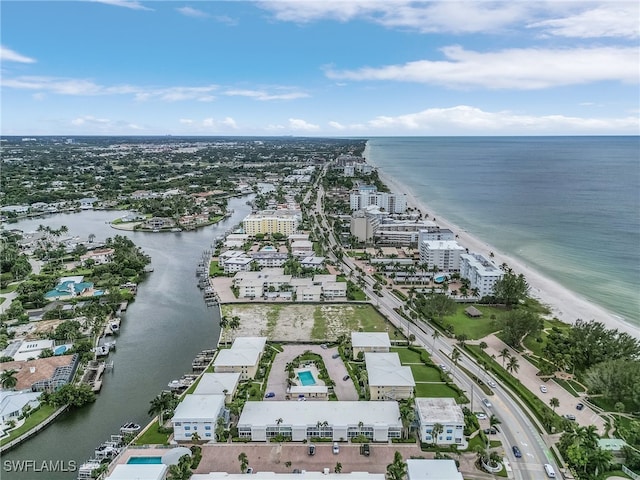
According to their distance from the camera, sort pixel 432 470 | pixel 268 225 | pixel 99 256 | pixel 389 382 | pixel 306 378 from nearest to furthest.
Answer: pixel 432 470
pixel 389 382
pixel 306 378
pixel 99 256
pixel 268 225

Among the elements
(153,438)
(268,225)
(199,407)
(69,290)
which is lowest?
(153,438)

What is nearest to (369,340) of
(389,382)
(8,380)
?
(389,382)

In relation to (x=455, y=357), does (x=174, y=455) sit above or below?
below

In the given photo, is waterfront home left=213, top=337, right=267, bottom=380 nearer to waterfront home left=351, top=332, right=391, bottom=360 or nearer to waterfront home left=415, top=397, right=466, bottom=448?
waterfront home left=351, top=332, right=391, bottom=360

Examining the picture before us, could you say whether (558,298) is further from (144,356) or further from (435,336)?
(144,356)

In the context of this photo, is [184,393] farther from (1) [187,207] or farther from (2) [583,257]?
(1) [187,207]

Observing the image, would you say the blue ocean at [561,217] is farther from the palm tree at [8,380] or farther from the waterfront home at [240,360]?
the palm tree at [8,380]

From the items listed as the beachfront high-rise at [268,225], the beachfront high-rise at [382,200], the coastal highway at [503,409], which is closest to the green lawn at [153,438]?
the coastal highway at [503,409]
